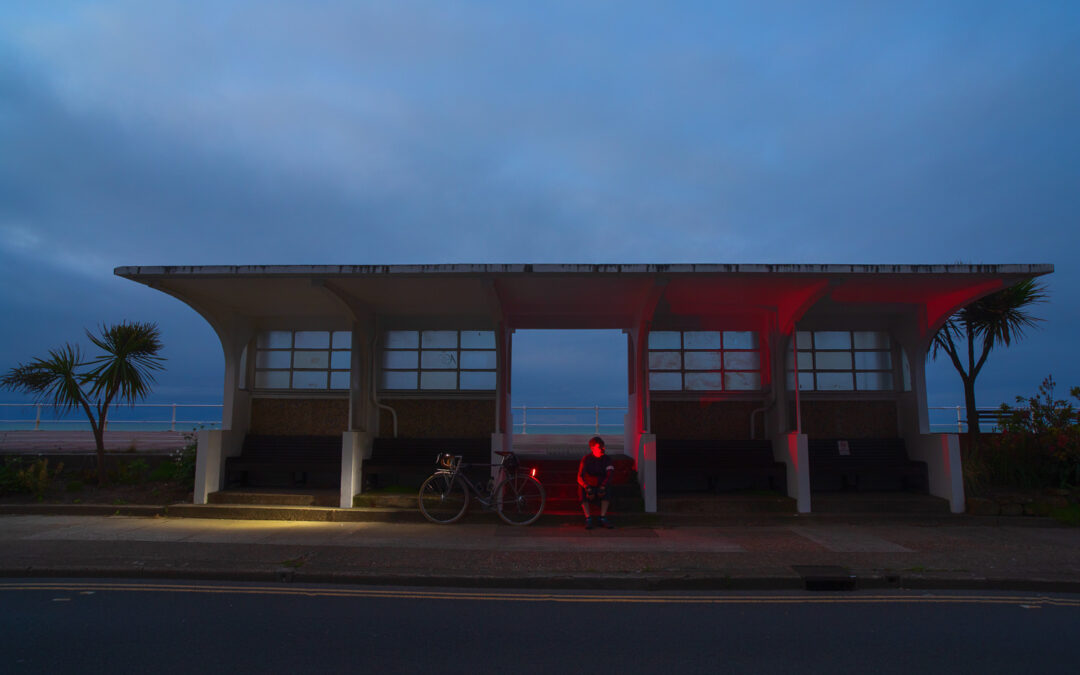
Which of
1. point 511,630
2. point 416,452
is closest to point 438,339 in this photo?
point 416,452

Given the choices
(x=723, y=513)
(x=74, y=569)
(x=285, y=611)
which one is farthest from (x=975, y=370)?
(x=74, y=569)

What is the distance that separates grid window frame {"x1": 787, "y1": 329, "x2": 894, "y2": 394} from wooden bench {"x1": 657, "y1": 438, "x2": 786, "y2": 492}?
68.8 inches

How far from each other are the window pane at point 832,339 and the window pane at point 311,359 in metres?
9.38

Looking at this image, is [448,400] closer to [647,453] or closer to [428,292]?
[428,292]

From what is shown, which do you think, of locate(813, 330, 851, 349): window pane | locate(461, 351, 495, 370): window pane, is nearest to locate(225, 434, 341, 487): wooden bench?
locate(461, 351, 495, 370): window pane

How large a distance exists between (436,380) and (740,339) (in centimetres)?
588

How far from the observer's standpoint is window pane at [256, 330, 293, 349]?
1291cm

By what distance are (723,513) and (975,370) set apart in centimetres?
698

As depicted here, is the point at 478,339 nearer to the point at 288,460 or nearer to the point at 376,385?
the point at 376,385

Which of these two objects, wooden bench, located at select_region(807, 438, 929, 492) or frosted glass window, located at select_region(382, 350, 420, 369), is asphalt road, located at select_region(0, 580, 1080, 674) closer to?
wooden bench, located at select_region(807, 438, 929, 492)

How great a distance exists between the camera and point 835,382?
12531 millimetres

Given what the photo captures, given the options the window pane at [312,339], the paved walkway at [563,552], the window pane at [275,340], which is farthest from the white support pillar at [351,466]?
the window pane at [275,340]

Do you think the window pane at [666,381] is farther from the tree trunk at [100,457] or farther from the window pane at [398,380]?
the tree trunk at [100,457]

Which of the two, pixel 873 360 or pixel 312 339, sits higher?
pixel 312 339
